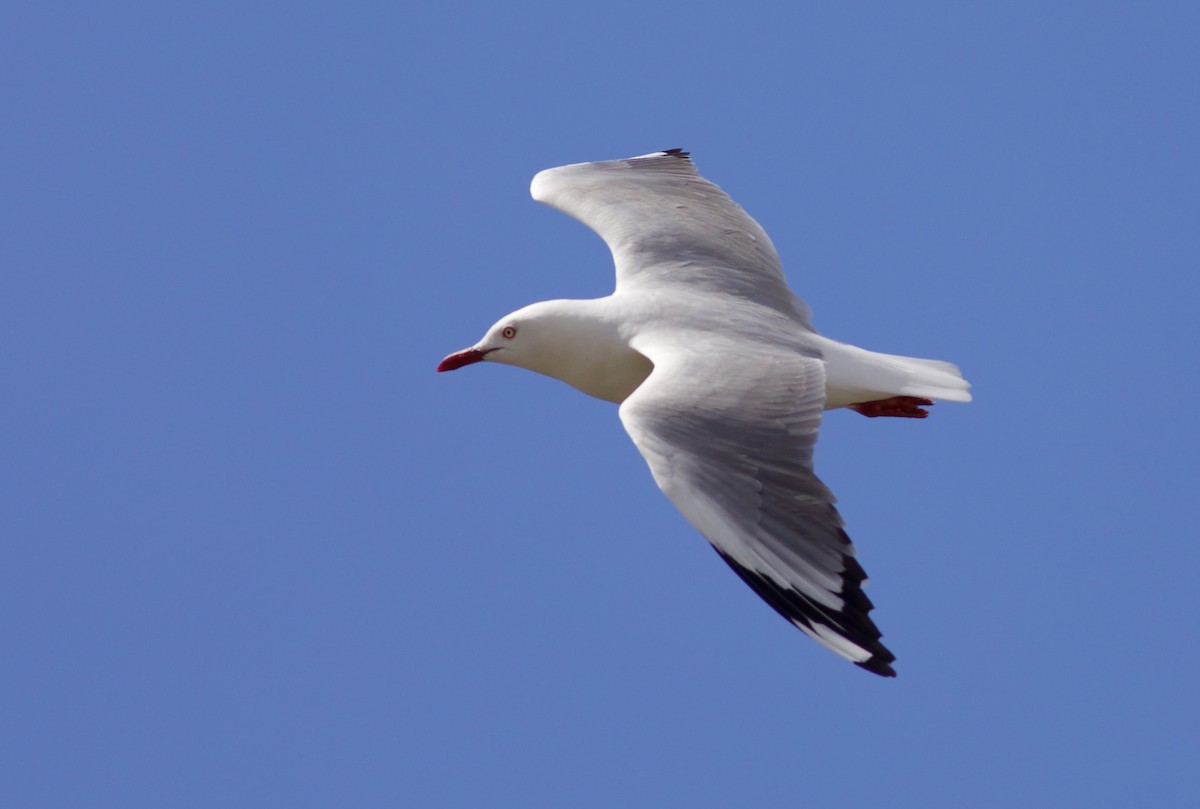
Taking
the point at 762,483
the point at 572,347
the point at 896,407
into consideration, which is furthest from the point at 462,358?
the point at 762,483

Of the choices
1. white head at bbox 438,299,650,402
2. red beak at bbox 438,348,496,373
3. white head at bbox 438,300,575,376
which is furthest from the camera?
red beak at bbox 438,348,496,373

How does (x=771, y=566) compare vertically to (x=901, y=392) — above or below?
below

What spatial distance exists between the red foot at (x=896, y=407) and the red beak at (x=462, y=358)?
1.83 metres

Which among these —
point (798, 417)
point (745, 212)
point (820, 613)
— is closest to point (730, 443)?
point (798, 417)

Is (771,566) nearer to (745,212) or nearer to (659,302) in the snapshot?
(659,302)

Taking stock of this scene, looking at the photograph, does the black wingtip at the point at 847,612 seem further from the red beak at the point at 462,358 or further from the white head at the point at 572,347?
the red beak at the point at 462,358

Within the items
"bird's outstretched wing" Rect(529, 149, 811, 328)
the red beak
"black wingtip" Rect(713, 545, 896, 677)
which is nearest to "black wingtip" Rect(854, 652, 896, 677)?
"black wingtip" Rect(713, 545, 896, 677)

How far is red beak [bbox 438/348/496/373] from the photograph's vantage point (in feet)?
30.7

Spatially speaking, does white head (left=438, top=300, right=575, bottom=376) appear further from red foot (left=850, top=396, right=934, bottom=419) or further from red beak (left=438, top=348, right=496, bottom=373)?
red foot (left=850, top=396, right=934, bottom=419)

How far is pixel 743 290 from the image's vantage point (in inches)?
376

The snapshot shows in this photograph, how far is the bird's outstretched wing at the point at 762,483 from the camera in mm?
7078

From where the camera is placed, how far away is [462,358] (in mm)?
9445

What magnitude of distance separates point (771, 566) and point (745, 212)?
3664 millimetres

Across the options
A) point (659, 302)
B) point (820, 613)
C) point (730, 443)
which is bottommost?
point (820, 613)
